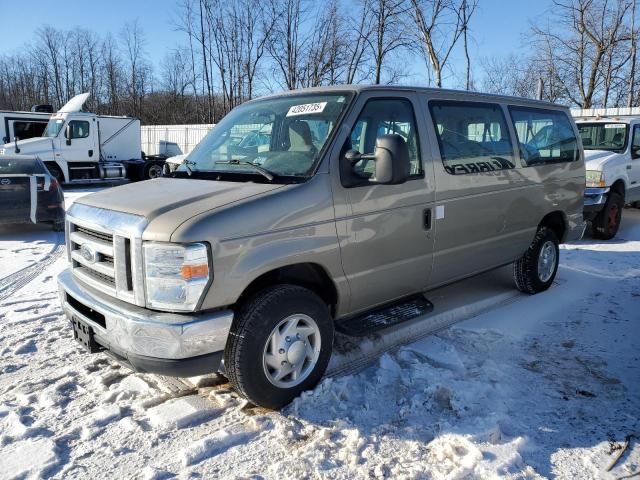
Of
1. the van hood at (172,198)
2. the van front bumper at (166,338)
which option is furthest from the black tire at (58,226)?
the van front bumper at (166,338)

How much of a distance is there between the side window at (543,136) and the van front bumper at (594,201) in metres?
3.21

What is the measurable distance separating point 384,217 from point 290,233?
856 mm

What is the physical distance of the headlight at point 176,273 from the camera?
2.82 m

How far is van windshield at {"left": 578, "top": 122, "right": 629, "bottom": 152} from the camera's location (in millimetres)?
9812

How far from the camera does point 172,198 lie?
3211 mm

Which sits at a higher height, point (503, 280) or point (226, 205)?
point (226, 205)

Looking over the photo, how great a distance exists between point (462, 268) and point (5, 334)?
13.5ft

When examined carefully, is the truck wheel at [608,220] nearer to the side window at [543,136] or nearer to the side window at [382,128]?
the side window at [543,136]

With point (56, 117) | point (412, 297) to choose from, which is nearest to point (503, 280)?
point (412, 297)

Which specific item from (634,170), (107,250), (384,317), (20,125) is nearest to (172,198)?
(107,250)

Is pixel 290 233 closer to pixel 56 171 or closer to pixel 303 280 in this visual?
pixel 303 280

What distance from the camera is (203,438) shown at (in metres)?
3.03

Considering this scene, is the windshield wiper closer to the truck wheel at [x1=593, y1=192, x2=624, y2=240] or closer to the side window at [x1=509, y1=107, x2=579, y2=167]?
the side window at [x1=509, y1=107, x2=579, y2=167]

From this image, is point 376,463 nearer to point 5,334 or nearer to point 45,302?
point 5,334
